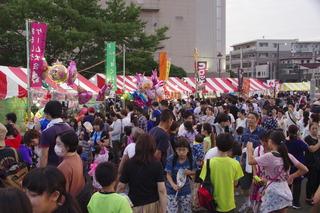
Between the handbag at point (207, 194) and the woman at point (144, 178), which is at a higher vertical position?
the woman at point (144, 178)

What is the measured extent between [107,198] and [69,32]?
25.2m

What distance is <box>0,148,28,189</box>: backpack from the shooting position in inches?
155

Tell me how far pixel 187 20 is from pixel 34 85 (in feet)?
185

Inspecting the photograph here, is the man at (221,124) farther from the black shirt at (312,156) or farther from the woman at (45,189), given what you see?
the woman at (45,189)

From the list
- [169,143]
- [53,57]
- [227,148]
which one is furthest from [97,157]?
[53,57]

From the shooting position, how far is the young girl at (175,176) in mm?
5789

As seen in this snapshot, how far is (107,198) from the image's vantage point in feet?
12.0

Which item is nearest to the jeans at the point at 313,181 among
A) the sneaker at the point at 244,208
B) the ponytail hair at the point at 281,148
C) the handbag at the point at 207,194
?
the sneaker at the point at 244,208

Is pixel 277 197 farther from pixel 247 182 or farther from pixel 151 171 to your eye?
pixel 247 182

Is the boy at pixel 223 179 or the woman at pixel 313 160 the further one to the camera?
the woman at pixel 313 160

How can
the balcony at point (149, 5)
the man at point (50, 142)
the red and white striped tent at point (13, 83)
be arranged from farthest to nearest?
the balcony at point (149, 5)
the red and white striped tent at point (13, 83)
the man at point (50, 142)

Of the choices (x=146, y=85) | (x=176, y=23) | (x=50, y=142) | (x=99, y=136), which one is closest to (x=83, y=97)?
(x=146, y=85)

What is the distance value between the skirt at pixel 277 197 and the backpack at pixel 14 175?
2.84 metres

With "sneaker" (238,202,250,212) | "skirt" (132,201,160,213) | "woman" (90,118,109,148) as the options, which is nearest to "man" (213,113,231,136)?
"sneaker" (238,202,250,212)
